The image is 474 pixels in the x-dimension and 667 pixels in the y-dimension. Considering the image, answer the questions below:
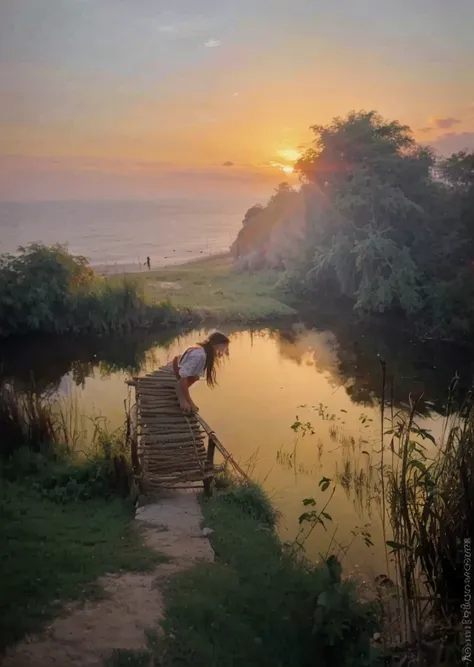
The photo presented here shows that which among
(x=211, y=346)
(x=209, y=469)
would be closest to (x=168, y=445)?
(x=209, y=469)

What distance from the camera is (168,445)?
10.7ft

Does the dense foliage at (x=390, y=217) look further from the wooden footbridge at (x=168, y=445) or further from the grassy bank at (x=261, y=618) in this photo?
the grassy bank at (x=261, y=618)

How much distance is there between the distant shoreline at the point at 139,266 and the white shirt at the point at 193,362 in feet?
21.0

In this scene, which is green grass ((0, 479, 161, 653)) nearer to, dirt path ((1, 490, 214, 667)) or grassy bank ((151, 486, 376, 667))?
dirt path ((1, 490, 214, 667))

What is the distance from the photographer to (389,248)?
8.36 metres

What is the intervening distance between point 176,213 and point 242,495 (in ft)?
Result: 28.4

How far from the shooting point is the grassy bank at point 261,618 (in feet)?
6.08

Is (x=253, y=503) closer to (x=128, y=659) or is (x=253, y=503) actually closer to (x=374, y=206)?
(x=128, y=659)

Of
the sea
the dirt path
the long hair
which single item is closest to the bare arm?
the long hair

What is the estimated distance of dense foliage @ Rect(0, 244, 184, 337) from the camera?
24.7 feet

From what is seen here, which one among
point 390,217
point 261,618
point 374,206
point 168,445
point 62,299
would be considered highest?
point 374,206

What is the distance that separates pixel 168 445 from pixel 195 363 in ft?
1.51

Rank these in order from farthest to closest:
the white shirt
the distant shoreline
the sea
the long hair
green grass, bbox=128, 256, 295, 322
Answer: the distant shoreline
green grass, bbox=128, 256, 295, 322
the sea
the long hair
the white shirt

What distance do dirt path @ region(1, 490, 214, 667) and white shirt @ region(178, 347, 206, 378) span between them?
3.32 ft
